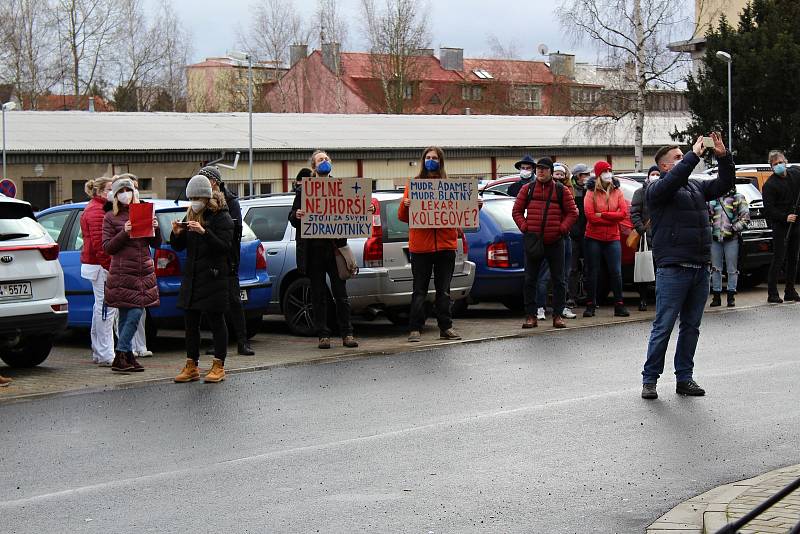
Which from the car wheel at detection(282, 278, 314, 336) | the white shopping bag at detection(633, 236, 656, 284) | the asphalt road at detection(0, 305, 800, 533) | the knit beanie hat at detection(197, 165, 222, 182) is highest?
the knit beanie hat at detection(197, 165, 222, 182)

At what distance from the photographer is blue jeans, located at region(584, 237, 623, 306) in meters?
17.1

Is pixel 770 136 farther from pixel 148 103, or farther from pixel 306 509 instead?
pixel 148 103

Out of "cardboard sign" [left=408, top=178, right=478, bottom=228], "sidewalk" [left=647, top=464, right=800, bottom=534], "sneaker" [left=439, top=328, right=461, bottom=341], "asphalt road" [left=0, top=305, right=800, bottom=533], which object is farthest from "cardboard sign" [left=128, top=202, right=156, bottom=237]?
"sidewalk" [left=647, top=464, right=800, bottom=534]

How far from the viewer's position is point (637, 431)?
916 centimetres

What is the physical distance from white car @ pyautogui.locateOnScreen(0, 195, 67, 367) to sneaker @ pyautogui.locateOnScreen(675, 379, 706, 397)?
18.8 ft

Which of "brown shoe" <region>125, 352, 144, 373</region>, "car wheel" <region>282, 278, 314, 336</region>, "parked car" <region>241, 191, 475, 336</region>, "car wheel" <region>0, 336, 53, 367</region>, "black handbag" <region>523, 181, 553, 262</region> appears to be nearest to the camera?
"brown shoe" <region>125, 352, 144, 373</region>

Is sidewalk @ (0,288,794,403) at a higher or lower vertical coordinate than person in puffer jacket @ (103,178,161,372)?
lower

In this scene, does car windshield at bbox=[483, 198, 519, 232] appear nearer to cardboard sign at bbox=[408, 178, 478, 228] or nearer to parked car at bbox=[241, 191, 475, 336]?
parked car at bbox=[241, 191, 475, 336]

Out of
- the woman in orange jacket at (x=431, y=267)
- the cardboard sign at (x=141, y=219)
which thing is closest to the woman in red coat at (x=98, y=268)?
the cardboard sign at (x=141, y=219)

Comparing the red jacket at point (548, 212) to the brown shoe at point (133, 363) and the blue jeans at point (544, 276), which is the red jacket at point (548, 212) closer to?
the blue jeans at point (544, 276)

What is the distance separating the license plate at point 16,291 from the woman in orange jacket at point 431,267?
4131 mm

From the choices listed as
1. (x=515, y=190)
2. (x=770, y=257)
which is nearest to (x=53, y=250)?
(x=515, y=190)

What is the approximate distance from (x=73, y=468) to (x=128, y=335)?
441 cm

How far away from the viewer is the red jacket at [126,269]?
12.7m
